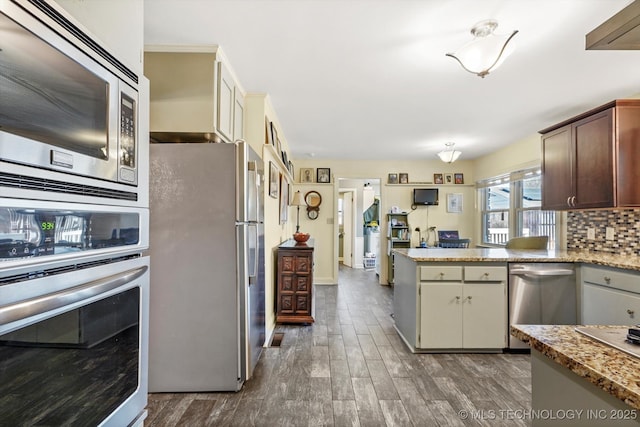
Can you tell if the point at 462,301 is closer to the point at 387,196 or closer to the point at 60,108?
the point at 60,108

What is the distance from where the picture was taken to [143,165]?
2.98 ft

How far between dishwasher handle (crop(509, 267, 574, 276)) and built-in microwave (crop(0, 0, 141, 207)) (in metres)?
3.02

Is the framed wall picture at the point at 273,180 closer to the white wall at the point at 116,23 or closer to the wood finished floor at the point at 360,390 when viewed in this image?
the wood finished floor at the point at 360,390

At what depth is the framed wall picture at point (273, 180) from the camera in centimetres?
321

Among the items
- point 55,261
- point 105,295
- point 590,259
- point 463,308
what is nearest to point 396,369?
point 463,308

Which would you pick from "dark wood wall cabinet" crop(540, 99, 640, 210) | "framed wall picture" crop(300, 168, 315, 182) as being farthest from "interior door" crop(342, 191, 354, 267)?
"dark wood wall cabinet" crop(540, 99, 640, 210)

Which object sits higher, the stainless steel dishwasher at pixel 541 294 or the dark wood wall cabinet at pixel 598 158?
the dark wood wall cabinet at pixel 598 158

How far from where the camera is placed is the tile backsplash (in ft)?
9.66

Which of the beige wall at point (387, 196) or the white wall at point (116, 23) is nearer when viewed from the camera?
the white wall at point (116, 23)

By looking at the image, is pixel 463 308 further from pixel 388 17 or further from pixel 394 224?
pixel 394 224

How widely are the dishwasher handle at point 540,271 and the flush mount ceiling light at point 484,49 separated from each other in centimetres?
175

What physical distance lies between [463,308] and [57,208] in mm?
2897

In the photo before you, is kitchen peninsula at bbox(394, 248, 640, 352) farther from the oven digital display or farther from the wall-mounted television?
the wall-mounted television

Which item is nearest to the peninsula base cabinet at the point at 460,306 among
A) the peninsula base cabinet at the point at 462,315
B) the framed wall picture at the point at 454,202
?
the peninsula base cabinet at the point at 462,315
